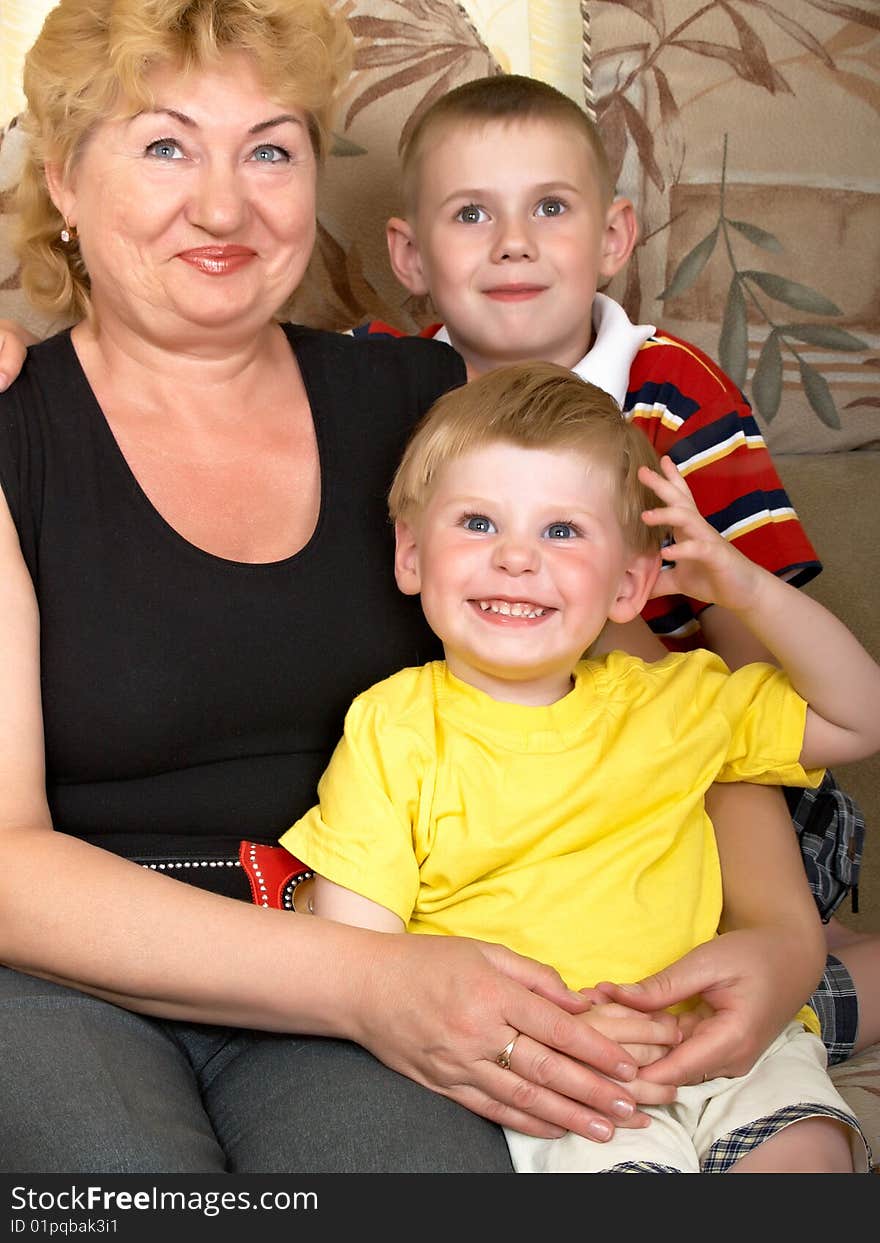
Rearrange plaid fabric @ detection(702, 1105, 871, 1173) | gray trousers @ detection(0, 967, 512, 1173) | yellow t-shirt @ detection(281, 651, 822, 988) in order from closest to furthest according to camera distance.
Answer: gray trousers @ detection(0, 967, 512, 1173)
plaid fabric @ detection(702, 1105, 871, 1173)
yellow t-shirt @ detection(281, 651, 822, 988)

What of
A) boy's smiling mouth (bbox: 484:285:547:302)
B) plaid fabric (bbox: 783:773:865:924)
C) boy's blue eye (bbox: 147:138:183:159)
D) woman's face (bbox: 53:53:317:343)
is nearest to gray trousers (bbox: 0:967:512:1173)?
plaid fabric (bbox: 783:773:865:924)

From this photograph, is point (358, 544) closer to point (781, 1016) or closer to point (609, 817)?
point (609, 817)

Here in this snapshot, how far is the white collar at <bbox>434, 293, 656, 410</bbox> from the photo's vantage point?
1.80 m

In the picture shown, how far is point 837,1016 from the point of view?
5.16 feet

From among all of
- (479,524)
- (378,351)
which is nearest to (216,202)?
(378,351)

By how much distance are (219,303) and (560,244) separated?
565 mm

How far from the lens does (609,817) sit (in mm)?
1382

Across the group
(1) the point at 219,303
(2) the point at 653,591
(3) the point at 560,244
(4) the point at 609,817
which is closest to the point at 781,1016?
(4) the point at 609,817

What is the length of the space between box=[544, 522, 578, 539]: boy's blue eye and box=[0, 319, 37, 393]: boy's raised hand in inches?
21.3

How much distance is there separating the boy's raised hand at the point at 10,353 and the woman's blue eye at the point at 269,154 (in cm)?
31

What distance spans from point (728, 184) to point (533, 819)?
3.79 feet

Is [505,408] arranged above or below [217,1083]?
above

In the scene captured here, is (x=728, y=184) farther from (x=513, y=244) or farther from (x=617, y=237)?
(x=513, y=244)

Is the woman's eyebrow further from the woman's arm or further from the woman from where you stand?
the woman's arm
